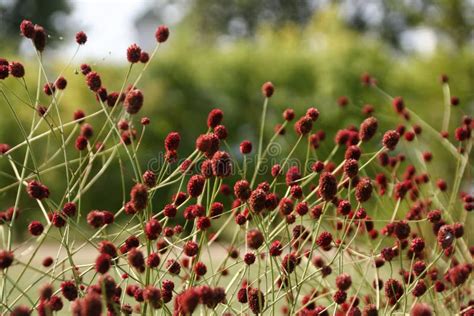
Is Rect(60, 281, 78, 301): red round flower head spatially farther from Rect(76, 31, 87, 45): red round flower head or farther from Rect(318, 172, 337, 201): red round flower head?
Rect(76, 31, 87, 45): red round flower head

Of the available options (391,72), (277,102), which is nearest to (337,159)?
(277,102)

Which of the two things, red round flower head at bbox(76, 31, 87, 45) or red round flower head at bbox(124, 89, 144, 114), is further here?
red round flower head at bbox(76, 31, 87, 45)

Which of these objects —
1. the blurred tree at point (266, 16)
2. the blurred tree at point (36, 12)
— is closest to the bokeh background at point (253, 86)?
the blurred tree at point (36, 12)

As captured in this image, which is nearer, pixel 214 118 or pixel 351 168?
pixel 351 168

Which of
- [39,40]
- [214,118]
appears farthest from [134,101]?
[39,40]

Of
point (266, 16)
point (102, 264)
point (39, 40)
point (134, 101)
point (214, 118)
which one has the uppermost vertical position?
point (39, 40)

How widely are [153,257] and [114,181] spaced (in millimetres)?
8915

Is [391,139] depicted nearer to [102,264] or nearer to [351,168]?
[351,168]

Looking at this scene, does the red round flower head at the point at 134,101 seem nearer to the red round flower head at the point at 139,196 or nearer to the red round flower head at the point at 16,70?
the red round flower head at the point at 139,196

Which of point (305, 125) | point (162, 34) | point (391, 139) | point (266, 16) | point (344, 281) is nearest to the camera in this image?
point (344, 281)

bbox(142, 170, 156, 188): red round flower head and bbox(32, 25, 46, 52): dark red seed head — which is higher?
bbox(32, 25, 46, 52): dark red seed head

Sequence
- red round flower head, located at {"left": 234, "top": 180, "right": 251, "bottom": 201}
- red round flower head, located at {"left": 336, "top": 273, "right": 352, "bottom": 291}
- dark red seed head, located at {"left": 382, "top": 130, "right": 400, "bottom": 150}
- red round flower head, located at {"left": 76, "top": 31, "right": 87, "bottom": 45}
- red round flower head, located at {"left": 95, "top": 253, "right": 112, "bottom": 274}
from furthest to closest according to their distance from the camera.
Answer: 1. red round flower head, located at {"left": 76, "top": 31, "right": 87, "bottom": 45}
2. dark red seed head, located at {"left": 382, "top": 130, "right": 400, "bottom": 150}
3. red round flower head, located at {"left": 234, "top": 180, "right": 251, "bottom": 201}
4. red round flower head, located at {"left": 336, "top": 273, "right": 352, "bottom": 291}
5. red round flower head, located at {"left": 95, "top": 253, "right": 112, "bottom": 274}

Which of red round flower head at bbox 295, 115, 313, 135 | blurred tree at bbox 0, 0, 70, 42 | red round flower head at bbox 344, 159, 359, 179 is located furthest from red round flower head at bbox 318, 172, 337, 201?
blurred tree at bbox 0, 0, 70, 42

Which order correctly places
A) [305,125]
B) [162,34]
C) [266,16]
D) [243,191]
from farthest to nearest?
[266,16] → [162,34] → [305,125] → [243,191]
